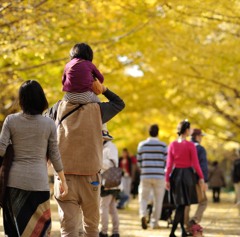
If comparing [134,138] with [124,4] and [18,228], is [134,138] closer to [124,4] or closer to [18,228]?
[124,4]

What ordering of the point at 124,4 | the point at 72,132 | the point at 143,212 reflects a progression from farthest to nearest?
1. the point at 124,4
2. the point at 143,212
3. the point at 72,132

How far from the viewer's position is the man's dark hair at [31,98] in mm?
5527

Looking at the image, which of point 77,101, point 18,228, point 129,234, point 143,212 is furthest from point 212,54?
point 18,228

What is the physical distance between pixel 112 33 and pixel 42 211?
421 inches

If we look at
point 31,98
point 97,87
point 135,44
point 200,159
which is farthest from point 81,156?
point 135,44

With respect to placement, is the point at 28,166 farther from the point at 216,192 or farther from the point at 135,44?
the point at 216,192

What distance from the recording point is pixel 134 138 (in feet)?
125

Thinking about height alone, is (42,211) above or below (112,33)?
below

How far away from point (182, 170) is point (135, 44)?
6.27 meters

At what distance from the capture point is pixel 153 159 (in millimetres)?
12258

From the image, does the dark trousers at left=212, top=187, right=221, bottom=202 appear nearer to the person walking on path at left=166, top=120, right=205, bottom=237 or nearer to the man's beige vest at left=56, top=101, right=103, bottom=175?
the person walking on path at left=166, top=120, right=205, bottom=237

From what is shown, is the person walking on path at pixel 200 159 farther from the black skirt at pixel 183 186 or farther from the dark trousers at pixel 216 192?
the dark trousers at pixel 216 192

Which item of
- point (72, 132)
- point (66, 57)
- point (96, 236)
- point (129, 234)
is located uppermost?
point (66, 57)

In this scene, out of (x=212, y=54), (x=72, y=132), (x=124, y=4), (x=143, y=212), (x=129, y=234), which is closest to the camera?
(x=72, y=132)
